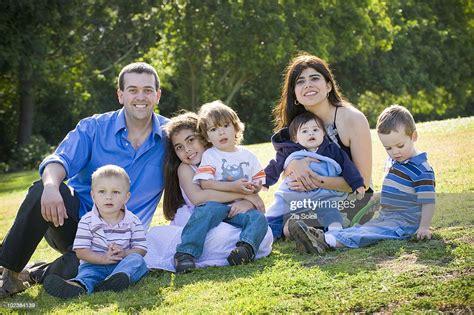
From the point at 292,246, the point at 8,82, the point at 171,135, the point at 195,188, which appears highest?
the point at 8,82

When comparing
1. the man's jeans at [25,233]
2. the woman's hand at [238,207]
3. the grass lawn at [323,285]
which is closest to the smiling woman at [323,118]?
the woman's hand at [238,207]

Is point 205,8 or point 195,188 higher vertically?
point 205,8

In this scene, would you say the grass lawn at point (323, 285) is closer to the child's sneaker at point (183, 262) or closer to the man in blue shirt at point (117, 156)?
the child's sneaker at point (183, 262)

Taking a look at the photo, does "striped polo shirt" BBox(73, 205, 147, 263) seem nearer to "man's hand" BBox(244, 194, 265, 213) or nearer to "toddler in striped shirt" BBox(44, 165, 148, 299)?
"toddler in striped shirt" BBox(44, 165, 148, 299)

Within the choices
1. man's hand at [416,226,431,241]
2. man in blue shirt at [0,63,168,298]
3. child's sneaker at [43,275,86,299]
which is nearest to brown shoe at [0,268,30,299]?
man in blue shirt at [0,63,168,298]

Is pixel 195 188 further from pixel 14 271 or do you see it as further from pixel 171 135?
pixel 14 271

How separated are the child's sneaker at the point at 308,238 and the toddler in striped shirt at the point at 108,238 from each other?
3.90 feet

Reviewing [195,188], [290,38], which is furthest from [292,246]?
[290,38]

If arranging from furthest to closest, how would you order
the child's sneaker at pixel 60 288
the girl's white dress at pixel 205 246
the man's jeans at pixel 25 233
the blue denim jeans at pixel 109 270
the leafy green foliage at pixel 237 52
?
the leafy green foliage at pixel 237 52 → the girl's white dress at pixel 205 246 → the man's jeans at pixel 25 233 → the blue denim jeans at pixel 109 270 → the child's sneaker at pixel 60 288

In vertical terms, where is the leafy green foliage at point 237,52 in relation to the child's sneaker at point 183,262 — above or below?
above

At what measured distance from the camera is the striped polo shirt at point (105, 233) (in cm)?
555

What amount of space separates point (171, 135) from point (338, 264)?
1.93 metres

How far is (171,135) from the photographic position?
6.25 metres

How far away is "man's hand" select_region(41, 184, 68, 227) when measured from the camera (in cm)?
544
